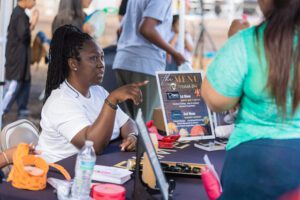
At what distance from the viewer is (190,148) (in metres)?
2.97

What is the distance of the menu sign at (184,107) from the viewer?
3.11 metres

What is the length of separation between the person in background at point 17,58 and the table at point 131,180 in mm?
3655

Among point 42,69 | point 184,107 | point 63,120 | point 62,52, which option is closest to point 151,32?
point 184,107

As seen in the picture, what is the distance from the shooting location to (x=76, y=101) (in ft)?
8.79

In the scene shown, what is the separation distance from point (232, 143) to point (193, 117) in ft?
4.86

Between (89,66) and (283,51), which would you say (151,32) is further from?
(283,51)

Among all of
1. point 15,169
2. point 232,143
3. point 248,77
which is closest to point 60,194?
point 15,169

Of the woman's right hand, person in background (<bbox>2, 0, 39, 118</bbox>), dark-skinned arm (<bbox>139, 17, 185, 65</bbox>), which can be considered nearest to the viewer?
the woman's right hand

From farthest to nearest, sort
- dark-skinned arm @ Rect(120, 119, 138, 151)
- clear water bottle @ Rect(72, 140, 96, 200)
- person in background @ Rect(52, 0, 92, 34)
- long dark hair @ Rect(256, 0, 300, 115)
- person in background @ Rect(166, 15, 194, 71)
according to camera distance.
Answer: person in background @ Rect(52, 0, 92, 34)
person in background @ Rect(166, 15, 194, 71)
dark-skinned arm @ Rect(120, 119, 138, 151)
clear water bottle @ Rect(72, 140, 96, 200)
long dark hair @ Rect(256, 0, 300, 115)

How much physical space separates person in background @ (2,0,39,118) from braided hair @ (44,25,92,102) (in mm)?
3340

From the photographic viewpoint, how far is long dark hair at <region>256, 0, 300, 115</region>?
155 centimetres

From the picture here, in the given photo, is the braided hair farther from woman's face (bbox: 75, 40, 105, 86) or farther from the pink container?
the pink container

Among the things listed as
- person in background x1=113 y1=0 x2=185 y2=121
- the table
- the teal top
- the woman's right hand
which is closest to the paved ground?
person in background x1=113 y1=0 x2=185 y2=121

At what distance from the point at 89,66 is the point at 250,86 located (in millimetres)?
1325
